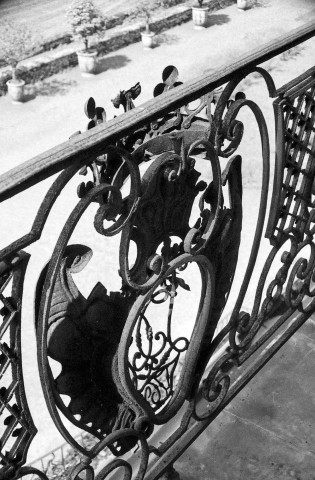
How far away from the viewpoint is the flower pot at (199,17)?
46.3 feet

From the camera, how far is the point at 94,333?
1369mm

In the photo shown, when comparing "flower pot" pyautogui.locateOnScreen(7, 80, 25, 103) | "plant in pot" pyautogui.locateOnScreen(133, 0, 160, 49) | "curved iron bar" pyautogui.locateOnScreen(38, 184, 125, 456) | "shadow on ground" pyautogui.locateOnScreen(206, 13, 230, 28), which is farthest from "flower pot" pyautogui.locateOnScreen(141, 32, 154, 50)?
"curved iron bar" pyautogui.locateOnScreen(38, 184, 125, 456)

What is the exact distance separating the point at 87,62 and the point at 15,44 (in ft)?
3.90

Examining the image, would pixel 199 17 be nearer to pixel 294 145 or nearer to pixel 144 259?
pixel 294 145

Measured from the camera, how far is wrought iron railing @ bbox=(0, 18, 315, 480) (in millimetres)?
1104

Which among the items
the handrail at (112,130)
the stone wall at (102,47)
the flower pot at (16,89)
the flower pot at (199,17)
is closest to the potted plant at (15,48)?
the flower pot at (16,89)

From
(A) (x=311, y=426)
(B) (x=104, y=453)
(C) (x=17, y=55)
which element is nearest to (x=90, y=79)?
(C) (x=17, y=55)

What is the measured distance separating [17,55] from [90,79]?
127cm

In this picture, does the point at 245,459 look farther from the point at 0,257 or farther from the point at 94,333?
the point at 0,257

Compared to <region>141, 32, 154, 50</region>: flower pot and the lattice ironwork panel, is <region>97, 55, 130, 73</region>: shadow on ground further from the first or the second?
the lattice ironwork panel

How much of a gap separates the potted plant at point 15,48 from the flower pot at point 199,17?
3169 mm

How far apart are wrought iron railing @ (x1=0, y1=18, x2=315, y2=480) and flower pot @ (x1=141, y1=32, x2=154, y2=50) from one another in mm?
11705

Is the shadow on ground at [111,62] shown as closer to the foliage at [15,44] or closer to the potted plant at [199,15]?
the foliage at [15,44]

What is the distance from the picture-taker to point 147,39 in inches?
514
